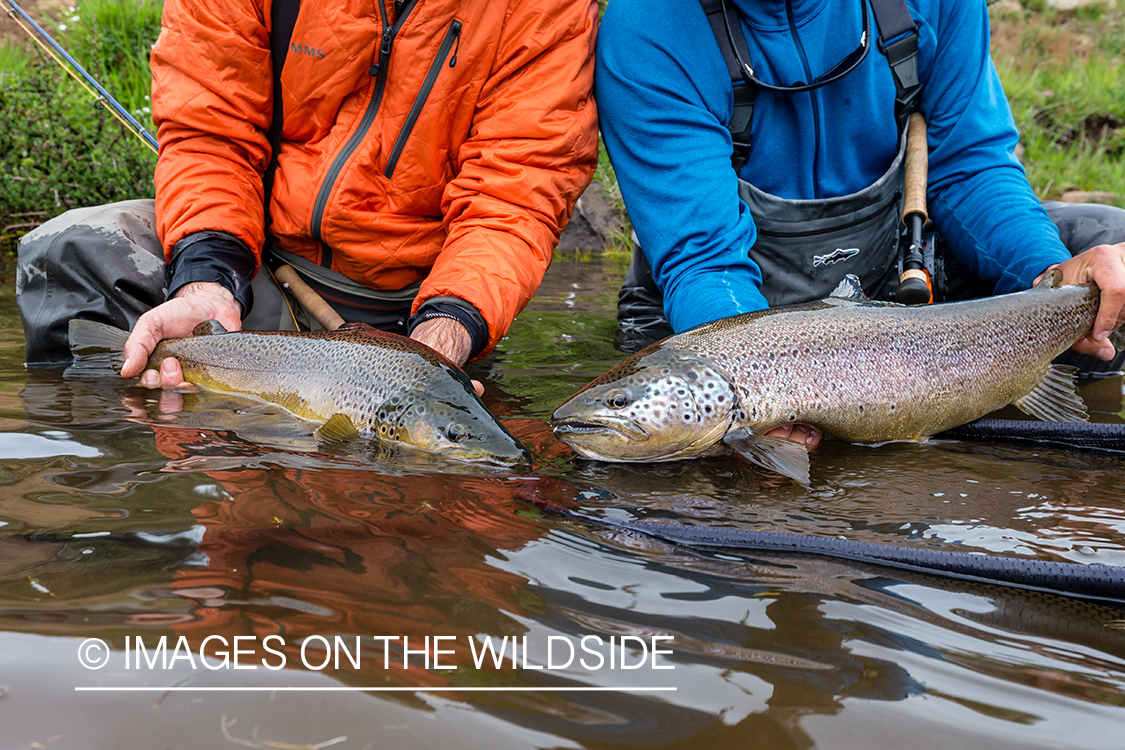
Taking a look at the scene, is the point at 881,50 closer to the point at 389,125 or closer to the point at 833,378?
the point at 833,378

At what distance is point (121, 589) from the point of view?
60.4 inches

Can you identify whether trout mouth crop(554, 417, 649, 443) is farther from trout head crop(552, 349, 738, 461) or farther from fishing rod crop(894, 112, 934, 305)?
fishing rod crop(894, 112, 934, 305)

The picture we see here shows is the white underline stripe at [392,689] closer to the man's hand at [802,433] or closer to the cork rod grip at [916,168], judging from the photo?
the man's hand at [802,433]

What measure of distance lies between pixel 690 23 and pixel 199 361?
2.40m

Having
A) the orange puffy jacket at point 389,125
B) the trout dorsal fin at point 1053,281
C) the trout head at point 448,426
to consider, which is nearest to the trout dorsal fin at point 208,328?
the orange puffy jacket at point 389,125

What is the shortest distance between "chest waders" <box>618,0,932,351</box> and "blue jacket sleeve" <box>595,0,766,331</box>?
88 millimetres

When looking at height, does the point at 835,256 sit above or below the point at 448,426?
above

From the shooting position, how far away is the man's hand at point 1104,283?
2.89 metres

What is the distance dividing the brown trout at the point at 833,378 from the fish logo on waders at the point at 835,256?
76 cm

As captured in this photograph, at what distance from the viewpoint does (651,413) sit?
2451mm

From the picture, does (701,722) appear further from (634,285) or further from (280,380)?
(634,285)

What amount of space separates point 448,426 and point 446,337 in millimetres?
747

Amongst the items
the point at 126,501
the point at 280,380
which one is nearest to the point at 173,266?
the point at 280,380

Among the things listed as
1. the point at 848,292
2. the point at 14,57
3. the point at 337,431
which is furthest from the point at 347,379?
the point at 14,57
